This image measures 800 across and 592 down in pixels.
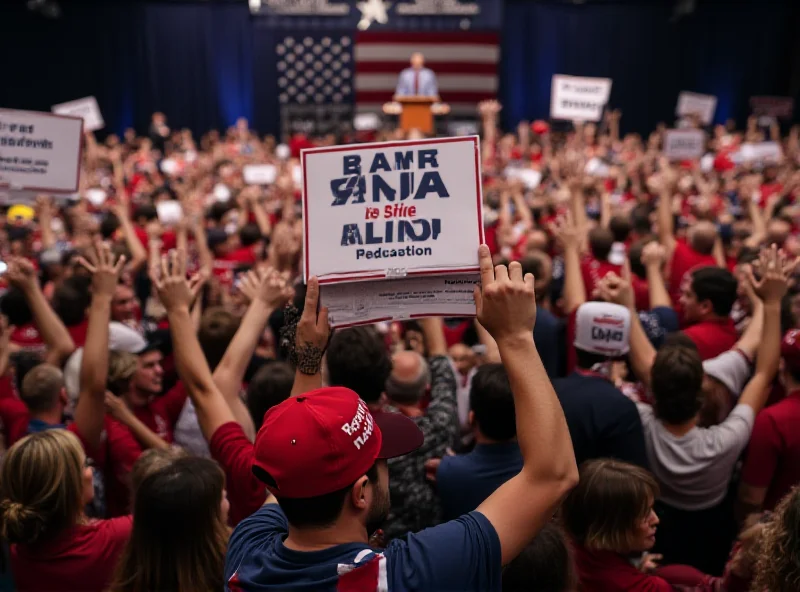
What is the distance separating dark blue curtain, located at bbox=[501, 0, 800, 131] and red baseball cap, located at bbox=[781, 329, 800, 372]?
58.1ft

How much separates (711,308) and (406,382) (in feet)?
5.75

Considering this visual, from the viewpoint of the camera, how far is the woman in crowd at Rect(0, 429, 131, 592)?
2.15m

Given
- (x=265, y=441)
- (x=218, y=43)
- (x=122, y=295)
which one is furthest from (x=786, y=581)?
(x=218, y=43)

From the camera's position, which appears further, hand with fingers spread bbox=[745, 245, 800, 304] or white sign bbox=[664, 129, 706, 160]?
white sign bbox=[664, 129, 706, 160]

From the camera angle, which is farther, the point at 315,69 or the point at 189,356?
the point at 315,69

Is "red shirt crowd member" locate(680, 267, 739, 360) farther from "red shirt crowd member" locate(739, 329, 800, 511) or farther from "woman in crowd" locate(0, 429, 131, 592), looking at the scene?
"woman in crowd" locate(0, 429, 131, 592)

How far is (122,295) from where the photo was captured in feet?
14.1

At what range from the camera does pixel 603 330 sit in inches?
114

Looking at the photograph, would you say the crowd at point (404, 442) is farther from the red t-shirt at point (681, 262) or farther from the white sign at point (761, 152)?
the white sign at point (761, 152)

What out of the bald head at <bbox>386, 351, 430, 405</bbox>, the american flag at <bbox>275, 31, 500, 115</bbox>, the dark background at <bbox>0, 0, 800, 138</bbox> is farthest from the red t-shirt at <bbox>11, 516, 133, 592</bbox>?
the dark background at <bbox>0, 0, 800, 138</bbox>

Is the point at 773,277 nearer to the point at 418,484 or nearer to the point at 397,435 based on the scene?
the point at 418,484

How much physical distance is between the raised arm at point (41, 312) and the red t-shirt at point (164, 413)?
46cm

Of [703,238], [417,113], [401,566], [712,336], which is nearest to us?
[401,566]

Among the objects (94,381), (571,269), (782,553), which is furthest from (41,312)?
(782,553)
